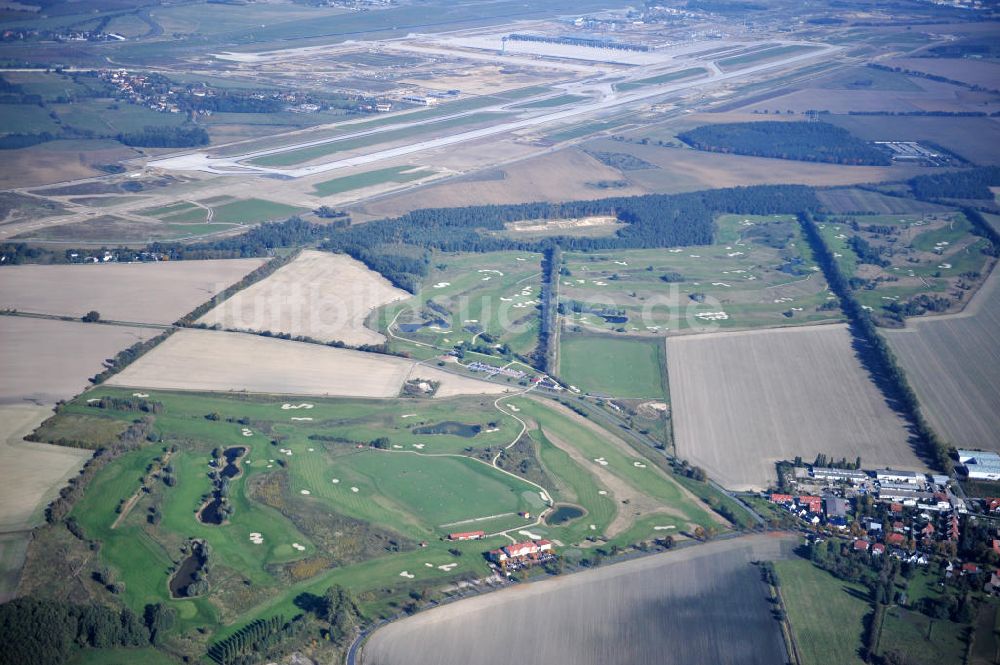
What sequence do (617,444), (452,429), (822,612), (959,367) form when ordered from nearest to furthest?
(822,612) < (617,444) < (452,429) < (959,367)

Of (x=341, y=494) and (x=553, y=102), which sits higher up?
(x=553, y=102)

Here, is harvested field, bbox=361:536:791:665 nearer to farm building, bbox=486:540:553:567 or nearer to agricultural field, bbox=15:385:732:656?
farm building, bbox=486:540:553:567

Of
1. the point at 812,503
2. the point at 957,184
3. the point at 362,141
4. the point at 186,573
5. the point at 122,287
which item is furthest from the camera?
the point at 362,141

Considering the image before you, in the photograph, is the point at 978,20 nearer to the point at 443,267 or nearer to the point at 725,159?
the point at 725,159

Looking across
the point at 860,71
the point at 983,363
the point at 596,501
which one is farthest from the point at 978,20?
the point at 596,501

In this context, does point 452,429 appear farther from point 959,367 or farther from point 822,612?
point 959,367

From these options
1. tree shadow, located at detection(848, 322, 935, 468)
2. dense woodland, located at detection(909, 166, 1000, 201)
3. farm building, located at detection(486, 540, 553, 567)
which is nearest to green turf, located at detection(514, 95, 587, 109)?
dense woodland, located at detection(909, 166, 1000, 201)

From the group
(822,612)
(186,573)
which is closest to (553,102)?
(822,612)
